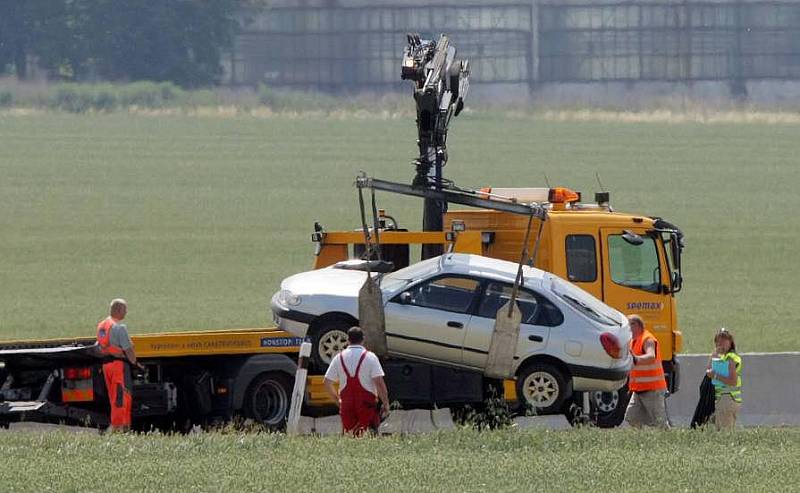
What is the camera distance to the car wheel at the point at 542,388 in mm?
16000

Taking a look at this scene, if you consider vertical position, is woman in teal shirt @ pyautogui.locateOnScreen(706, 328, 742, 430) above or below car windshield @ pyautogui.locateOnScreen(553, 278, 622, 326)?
below

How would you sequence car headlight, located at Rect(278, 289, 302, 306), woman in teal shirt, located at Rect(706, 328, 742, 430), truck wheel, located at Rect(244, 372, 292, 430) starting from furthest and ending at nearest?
truck wheel, located at Rect(244, 372, 292, 430), car headlight, located at Rect(278, 289, 302, 306), woman in teal shirt, located at Rect(706, 328, 742, 430)

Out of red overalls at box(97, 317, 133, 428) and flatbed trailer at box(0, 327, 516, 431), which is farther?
flatbed trailer at box(0, 327, 516, 431)

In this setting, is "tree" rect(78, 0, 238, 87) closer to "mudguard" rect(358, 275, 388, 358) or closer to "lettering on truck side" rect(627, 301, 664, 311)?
"lettering on truck side" rect(627, 301, 664, 311)

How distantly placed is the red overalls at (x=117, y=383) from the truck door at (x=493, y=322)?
3.01m

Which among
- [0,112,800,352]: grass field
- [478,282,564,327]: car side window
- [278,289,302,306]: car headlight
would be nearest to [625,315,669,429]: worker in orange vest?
[478,282,564,327]: car side window

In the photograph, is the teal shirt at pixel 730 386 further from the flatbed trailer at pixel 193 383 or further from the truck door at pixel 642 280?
the truck door at pixel 642 280

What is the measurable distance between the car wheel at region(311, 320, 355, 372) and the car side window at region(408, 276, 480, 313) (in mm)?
728

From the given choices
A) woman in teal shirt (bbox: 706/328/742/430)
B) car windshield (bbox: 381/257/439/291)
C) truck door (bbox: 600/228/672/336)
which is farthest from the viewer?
truck door (bbox: 600/228/672/336)

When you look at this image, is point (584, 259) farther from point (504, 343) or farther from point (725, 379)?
point (725, 379)

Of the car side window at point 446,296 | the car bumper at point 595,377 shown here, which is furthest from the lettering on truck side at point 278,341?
the car bumper at point 595,377

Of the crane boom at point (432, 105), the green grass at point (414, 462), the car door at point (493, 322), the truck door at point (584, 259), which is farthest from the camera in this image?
the crane boom at point (432, 105)

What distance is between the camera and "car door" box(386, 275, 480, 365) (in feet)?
52.5

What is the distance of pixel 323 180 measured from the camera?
53.4 meters
